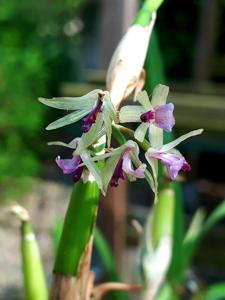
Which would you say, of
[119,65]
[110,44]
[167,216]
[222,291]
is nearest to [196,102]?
[110,44]

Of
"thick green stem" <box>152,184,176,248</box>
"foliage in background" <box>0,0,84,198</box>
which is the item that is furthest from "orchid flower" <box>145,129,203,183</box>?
"foliage in background" <box>0,0,84,198</box>

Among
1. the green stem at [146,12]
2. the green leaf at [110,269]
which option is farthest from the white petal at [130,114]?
the green leaf at [110,269]

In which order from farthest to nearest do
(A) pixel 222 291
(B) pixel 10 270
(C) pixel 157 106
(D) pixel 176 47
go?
1. (D) pixel 176 47
2. (B) pixel 10 270
3. (A) pixel 222 291
4. (C) pixel 157 106

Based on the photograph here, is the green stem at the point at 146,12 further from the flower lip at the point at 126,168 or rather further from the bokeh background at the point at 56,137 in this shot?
the bokeh background at the point at 56,137

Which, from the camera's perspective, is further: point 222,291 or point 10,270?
point 10,270

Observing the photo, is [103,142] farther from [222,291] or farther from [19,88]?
[19,88]

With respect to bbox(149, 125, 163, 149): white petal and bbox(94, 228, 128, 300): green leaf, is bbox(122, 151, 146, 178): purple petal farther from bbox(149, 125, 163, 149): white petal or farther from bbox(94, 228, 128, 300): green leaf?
bbox(94, 228, 128, 300): green leaf
